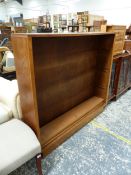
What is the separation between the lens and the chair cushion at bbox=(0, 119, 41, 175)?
3.40 ft

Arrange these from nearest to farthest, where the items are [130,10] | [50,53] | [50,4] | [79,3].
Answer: [50,53]
[130,10]
[79,3]
[50,4]

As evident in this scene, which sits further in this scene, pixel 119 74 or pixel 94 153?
pixel 119 74

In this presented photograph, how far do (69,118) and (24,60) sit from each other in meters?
1.07

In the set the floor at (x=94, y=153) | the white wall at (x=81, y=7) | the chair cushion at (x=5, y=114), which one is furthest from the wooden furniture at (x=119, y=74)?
the white wall at (x=81, y=7)

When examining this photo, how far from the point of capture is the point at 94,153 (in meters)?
1.65

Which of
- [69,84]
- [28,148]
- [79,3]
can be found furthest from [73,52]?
[79,3]

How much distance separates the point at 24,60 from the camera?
119 cm

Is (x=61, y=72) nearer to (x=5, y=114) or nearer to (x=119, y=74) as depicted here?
(x=5, y=114)

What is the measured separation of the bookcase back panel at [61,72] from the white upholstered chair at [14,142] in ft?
0.98

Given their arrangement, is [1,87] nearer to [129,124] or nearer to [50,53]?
[50,53]

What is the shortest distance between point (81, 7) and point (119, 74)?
7.06 m

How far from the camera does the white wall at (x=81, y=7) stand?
21.4 ft

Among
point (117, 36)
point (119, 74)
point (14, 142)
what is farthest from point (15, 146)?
point (117, 36)

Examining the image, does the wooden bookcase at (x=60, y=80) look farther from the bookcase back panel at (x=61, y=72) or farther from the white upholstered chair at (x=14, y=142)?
the white upholstered chair at (x=14, y=142)
